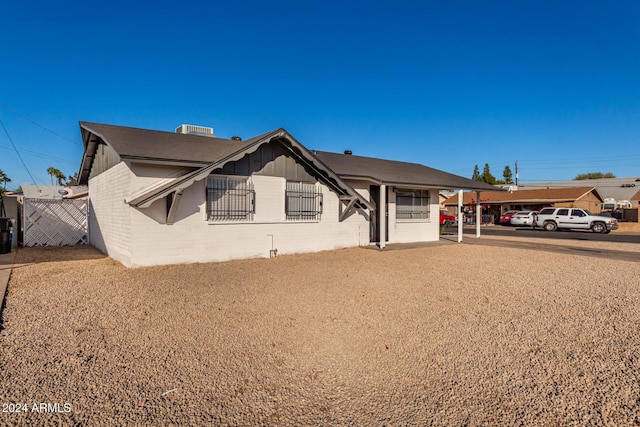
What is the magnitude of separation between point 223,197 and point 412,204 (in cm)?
868

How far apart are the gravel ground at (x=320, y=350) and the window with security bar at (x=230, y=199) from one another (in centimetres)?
246

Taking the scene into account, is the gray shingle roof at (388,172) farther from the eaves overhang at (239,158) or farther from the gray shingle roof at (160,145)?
Result: the gray shingle roof at (160,145)

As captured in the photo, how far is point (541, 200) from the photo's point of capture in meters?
36.5

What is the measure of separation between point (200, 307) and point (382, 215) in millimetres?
8532

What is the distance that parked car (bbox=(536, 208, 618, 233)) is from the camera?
77.2ft

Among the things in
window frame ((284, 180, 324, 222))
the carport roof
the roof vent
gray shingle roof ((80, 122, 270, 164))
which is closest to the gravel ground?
gray shingle roof ((80, 122, 270, 164))

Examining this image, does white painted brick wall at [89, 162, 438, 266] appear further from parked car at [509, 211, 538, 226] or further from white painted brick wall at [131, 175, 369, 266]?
parked car at [509, 211, 538, 226]

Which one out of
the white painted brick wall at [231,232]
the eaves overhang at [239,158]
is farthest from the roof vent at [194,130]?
the white painted brick wall at [231,232]

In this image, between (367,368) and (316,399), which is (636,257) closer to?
(367,368)

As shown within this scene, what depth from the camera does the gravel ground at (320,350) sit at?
310 cm

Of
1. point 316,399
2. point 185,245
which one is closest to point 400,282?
point 316,399

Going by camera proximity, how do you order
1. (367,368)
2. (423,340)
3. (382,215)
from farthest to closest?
(382,215), (423,340), (367,368)

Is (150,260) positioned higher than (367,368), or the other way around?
(150,260)

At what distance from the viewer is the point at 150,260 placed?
9070 mm
